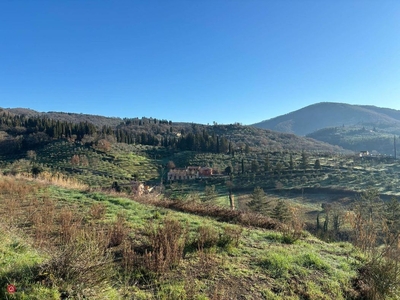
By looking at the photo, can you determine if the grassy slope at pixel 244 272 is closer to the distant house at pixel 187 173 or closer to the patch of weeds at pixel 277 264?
the patch of weeds at pixel 277 264

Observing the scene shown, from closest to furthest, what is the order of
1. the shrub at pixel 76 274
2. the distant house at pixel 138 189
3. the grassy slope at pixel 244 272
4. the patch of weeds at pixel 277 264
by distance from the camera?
1. the shrub at pixel 76 274
2. the grassy slope at pixel 244 272
3. the patch of weeds at pixel 277 264
4. the distant house at pixel 138 189

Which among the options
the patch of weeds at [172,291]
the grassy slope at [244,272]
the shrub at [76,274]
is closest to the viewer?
the shrub at [76,274]

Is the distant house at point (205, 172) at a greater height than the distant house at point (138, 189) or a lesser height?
lesser

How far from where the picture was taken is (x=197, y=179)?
55.5 metres

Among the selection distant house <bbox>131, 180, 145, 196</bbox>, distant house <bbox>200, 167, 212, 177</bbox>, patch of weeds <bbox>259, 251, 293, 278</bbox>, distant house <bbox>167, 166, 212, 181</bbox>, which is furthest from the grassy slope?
distant house <bbox>200, 167, 212, 177</bbox>

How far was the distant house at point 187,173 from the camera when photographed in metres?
56.2

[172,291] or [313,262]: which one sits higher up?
[172,291]

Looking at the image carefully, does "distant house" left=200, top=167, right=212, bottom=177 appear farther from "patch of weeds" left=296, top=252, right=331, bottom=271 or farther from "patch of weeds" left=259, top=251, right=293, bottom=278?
"patch of weeds" left=259, top=251, right=293, bottom=278

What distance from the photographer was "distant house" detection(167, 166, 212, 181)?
56.2 meters

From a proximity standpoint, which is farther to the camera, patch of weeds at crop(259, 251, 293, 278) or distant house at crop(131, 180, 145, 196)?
distant house at crop(131, 180, 145, 196)

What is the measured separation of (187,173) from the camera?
57.9 metres

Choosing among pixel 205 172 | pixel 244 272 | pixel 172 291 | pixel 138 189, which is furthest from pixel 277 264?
pixel 205 172

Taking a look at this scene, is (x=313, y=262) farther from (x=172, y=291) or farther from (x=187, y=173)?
(x=187, y=173)

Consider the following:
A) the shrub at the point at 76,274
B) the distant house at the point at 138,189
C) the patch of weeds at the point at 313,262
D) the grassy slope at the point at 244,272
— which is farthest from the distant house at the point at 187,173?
the shrub at the point at 76,274
